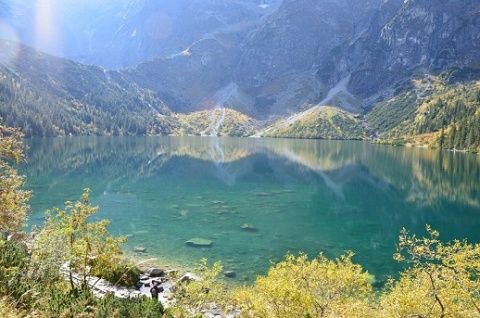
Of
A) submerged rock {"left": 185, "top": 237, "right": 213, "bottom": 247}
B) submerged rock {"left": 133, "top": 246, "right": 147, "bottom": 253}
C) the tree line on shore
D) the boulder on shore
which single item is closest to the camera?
the tree line on shore

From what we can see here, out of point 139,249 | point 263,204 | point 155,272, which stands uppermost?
point 155,272

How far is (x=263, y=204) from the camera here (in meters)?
69.8

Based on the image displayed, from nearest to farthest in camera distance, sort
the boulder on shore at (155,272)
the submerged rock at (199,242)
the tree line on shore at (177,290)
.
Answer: the tree line on shore at (177,290), the boulder on shore at (155,272), the submerged rock at (199,242)

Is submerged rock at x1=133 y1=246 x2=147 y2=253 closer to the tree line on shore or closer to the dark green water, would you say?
the dark green water

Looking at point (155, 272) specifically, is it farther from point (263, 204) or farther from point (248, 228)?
point (263, 204)

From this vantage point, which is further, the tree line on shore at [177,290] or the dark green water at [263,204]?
the dark green water at [263,204]

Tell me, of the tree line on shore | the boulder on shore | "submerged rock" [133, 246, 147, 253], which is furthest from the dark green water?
the tree line on shore

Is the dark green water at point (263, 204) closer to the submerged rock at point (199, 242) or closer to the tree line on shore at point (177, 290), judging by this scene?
the submerged rock at point (199, 242)

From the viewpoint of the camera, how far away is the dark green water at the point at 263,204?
1773 inches

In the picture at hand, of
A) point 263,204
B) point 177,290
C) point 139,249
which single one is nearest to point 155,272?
point 139,249

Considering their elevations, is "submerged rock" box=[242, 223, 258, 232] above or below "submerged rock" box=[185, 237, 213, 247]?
above

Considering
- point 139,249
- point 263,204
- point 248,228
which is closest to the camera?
point 139,249

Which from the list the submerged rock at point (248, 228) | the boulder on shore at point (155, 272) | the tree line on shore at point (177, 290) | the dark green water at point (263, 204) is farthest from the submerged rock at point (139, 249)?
the tree line on shore at point (177, 290)

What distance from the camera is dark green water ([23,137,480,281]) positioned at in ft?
148
